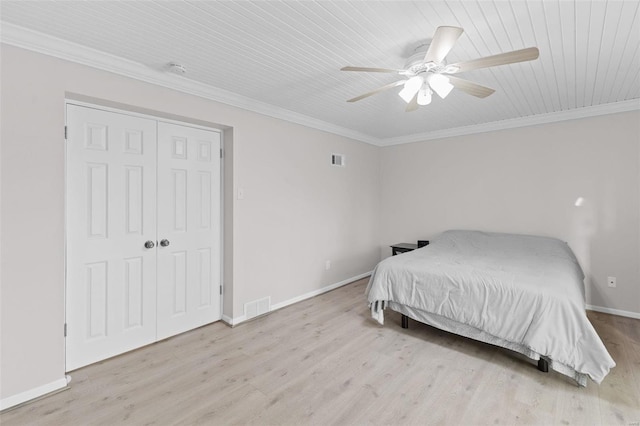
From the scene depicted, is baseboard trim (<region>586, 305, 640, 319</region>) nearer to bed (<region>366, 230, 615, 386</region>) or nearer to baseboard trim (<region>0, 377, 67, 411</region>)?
bed (<region>366, 230, 615, 386</region>)

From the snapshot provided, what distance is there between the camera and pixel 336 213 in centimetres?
453

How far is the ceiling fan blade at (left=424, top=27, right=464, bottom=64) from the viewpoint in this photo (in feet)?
5.07

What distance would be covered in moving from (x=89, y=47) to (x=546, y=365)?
163 inches

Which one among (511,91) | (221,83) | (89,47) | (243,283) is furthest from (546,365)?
(89,47)

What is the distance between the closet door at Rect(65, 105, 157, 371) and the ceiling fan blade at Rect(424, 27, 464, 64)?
2.40 metres

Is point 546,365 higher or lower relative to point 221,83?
lower

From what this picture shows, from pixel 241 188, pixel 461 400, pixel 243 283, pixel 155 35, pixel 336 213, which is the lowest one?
pixel 461 400

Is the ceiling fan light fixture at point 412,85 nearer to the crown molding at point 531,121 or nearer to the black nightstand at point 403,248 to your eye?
the crown molding at point 531,121

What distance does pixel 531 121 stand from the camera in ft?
12.8

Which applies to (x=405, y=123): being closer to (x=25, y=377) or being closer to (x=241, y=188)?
→ (x=241, y=188)

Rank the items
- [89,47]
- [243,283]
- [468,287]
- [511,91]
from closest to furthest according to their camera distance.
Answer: [89,47] < [468,287] < [511,91] < [243,283]

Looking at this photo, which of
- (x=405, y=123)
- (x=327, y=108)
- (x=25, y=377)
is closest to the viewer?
(x=25, y=377)

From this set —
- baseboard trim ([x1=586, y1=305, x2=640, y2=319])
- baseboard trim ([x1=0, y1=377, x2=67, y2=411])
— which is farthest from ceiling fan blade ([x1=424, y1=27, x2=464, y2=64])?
baseboard trim ([x1=586, y1=305, x2=640, y2=319])

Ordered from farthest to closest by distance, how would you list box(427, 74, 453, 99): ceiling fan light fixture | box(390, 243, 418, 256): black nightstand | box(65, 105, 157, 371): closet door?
box(390, 243, 418, 256): black nightstand, box(65, 105, 157, 371): closet door, box(427, 74, 453, 99): ceiling fan light fixture
